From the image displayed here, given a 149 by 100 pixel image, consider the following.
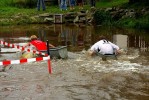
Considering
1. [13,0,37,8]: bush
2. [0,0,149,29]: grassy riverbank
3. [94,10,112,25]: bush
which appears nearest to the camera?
[0,0,149,29]: grassy riverbank

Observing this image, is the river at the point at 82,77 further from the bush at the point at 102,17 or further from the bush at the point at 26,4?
the bush at the point at 26,4

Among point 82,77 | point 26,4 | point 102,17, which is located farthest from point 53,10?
point 82,77

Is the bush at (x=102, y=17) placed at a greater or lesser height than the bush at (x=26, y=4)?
lesser

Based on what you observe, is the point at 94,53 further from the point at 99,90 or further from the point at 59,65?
the point at 99,90

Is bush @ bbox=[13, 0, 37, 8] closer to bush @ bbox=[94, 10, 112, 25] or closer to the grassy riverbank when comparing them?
the grassy riverbank

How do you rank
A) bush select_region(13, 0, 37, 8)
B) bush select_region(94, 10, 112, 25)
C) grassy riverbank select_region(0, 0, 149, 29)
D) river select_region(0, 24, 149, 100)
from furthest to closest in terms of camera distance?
bush select_region(13, 0, 37, 8)
bush select_region(94, 10, 112, 25)
grassy riverbank select_region(0, 0, 149, 29)
river select_region(0, 24, 149, 100)

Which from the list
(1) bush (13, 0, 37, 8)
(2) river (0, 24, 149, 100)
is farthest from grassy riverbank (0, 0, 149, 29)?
(2) river (0, 24, 149, 100)

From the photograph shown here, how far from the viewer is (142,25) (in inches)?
1199

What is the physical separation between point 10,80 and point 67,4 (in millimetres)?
25037

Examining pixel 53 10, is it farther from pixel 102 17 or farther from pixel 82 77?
pixel 82 77

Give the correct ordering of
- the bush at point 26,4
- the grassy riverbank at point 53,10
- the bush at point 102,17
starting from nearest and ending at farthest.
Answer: the grassy riverbank at point 53,10, the bush at point 102,17, the bush at point 26,4

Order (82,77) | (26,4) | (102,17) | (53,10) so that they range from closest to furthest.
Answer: (82,77) < (102,17) < (53,10) < (26,4)

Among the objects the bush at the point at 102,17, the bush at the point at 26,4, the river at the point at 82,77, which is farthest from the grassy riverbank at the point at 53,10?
the river at the point at 82,77

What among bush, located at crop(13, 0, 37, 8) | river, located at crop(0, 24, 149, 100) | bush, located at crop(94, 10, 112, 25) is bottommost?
river, located at crop(0, 24, 149, 100)
